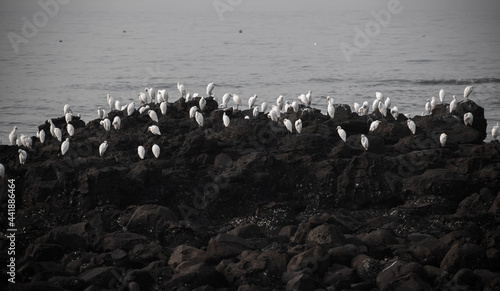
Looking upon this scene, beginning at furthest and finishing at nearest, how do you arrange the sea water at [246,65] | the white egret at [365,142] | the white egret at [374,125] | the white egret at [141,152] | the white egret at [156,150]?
1. the sea water at [246,65]
2. the white egret at [374,125]
3. the white egret at [365,142]
4. the white egret at [141,152]
5. the white egret at [156,150]

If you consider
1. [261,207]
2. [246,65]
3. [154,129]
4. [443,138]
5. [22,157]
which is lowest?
[246,65]

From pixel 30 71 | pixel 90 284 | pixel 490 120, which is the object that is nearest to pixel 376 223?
pixel 90 284

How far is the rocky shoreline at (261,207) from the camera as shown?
12719 millimetres

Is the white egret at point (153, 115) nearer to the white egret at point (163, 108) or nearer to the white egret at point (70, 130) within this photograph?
the white egret at point (163, 108)

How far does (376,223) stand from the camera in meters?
15.0

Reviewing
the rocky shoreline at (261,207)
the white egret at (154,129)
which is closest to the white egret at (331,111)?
the rocky shoreline at (261,207)

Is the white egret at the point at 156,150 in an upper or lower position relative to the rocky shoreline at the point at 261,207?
upper

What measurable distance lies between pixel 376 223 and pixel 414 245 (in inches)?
69.4

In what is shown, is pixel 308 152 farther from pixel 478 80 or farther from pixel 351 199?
pixel 478 80

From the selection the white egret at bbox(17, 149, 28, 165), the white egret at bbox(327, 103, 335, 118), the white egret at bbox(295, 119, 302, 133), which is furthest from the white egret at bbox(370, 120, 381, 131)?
the white egret at bbox(17, 149, 28, 165)

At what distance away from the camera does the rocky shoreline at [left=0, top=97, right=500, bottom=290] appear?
12.7m

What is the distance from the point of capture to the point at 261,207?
1588 centimetres

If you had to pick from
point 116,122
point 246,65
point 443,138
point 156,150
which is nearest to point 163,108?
point 116,122

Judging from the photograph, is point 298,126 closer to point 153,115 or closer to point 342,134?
point 342,134
